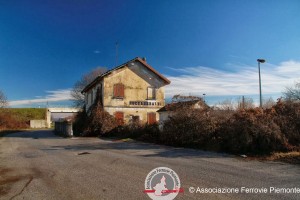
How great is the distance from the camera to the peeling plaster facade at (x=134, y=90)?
29.6m

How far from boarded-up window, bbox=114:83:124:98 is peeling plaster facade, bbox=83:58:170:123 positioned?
11cm

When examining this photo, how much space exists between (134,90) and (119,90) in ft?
5.59

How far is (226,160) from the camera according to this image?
433 inches

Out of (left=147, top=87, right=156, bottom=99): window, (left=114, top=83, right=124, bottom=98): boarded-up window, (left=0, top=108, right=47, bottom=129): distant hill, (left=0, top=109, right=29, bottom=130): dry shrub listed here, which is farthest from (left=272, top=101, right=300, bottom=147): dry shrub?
(left=0, top=108, right=47, bottom=129): distant hill

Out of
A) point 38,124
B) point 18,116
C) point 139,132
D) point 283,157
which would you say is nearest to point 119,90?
point 139,132

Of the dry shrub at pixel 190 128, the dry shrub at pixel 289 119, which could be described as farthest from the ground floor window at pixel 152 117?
the dry shrub at pixel 289 119

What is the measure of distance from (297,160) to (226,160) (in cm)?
251

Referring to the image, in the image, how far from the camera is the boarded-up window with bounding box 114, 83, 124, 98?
29.8 metres

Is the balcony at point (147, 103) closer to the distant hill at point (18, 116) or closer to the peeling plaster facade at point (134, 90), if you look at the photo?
the peeling plaster facade at point (134, 90)

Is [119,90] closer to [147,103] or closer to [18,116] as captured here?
[147,103]

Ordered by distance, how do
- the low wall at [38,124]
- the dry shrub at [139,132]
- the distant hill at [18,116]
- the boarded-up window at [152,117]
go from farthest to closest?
the low wall at [38,124], the distant hill at [18,116], the boarded-up window at [152,117], the dry shrub at [139,132]

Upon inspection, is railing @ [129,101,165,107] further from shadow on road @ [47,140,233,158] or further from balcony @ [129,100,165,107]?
shadow on road @ [47,140,233,158]

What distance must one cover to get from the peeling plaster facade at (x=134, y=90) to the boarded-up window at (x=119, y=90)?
106mm

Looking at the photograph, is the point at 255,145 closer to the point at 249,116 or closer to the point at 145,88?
the point at 249,116
